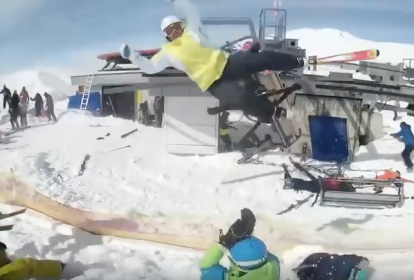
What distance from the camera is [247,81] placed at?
1274 mm

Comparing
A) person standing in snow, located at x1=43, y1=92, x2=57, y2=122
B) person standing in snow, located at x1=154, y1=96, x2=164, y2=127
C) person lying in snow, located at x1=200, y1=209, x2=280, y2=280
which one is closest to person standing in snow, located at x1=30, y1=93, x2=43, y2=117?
person standing in snow, located at x1=43, y1=92, x2=57, y2=122

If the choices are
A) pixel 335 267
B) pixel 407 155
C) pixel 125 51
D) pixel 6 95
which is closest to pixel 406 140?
pixel 407 155

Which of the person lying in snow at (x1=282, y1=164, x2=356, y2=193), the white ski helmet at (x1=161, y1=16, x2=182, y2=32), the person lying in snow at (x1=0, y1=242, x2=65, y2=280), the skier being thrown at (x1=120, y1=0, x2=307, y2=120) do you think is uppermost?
the white ski helmet at (x1=161, y1=16, x2=182, y2=32)

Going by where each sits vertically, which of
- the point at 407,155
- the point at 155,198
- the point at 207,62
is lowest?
the point at 155,198

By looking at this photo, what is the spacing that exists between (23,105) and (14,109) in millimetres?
24

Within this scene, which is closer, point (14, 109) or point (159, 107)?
point (159, 107)

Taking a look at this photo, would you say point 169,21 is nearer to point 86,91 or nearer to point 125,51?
point 125,51

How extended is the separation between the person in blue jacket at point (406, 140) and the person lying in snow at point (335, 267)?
242 millimetres

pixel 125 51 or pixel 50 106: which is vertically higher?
pixel 125 51

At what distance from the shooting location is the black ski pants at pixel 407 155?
4.33 ft

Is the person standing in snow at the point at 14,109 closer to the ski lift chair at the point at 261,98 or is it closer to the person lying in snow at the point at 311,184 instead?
the ski lift chair at the point at 261,98

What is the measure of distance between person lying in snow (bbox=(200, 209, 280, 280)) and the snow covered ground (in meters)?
0.03

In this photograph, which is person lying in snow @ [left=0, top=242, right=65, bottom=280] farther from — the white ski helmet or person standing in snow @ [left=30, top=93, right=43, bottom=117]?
the white ski helmet

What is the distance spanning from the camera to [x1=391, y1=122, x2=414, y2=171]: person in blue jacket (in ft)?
4.31
